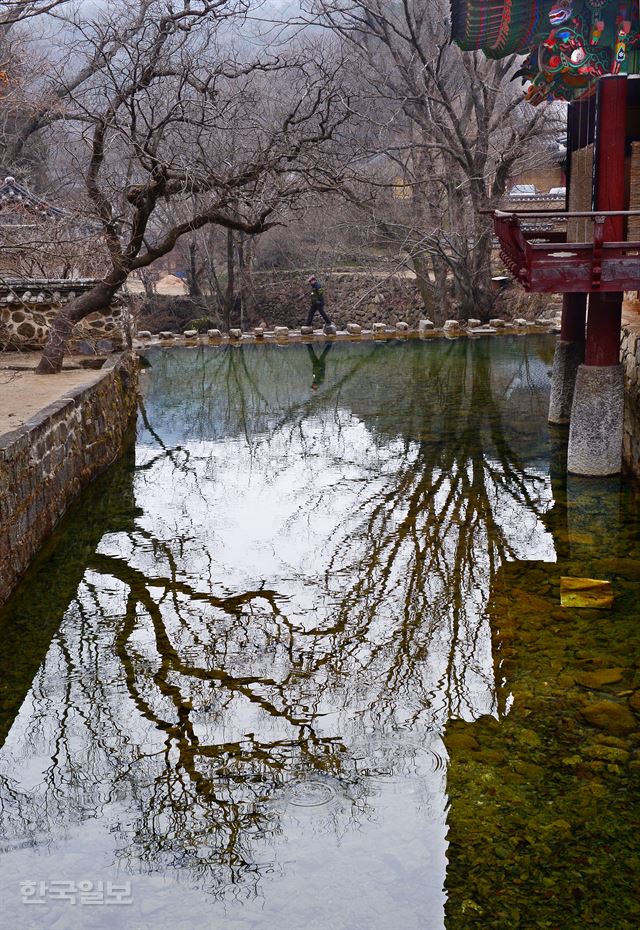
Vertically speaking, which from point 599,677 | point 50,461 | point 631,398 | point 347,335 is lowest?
point 599,677

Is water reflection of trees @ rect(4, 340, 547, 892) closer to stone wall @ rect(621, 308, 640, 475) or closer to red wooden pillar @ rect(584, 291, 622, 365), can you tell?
stone wall @ rect(621, 308, 640, 475)

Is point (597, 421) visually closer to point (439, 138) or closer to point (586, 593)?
point (586, 593)

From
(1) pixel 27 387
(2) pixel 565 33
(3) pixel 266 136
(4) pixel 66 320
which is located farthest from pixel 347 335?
(2) pixel 565 33

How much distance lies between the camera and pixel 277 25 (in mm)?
20703

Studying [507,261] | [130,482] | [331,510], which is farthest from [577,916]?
[507,261]

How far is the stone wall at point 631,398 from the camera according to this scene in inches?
423

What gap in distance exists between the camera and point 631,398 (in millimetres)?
11188

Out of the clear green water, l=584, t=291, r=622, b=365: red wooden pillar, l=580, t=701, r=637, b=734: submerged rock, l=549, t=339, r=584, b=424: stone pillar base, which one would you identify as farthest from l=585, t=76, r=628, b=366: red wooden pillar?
l=580, t=701, r=637, b=734: submerged rock

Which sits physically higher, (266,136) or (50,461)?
(266,136)

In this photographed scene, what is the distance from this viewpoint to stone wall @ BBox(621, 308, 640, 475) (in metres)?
10.7

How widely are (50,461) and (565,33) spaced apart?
6.98m

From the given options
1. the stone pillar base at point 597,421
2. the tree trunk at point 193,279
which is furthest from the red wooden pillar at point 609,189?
the tree trunk at point 193,279

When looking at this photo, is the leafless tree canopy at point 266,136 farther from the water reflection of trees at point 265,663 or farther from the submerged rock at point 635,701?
the submerged rock at point 635,701

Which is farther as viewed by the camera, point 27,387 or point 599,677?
point 27,387
